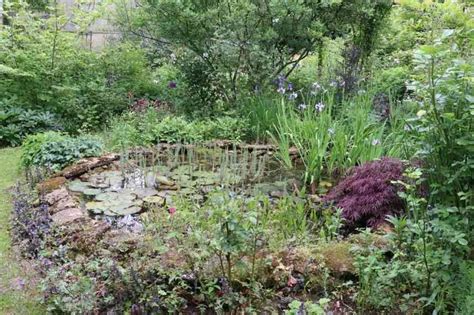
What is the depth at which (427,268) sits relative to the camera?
86.4 inches

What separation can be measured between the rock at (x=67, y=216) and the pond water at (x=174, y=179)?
23cm

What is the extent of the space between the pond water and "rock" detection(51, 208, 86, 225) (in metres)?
0.23

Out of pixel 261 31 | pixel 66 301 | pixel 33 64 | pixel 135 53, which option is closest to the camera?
pixel 66 301

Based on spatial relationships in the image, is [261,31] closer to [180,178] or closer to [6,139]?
[180,178]

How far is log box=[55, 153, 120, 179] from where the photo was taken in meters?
4.37

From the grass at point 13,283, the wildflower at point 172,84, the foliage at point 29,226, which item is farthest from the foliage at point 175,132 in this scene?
the grass at point 13,283

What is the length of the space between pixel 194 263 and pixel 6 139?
185 inches

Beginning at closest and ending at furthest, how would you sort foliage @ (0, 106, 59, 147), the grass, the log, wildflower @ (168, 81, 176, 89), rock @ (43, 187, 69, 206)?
the grass < rock @ (43, 187, 69, 206) < the log < foliage @ (0, 106, 59, 147) < wildflower @ (168, 81, 176, 89)

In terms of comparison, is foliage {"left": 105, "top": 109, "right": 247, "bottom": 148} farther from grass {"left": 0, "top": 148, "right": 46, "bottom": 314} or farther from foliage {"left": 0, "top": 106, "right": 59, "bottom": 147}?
grass {"left": 0, "top": 148, "right": 46, "bottom": 314}

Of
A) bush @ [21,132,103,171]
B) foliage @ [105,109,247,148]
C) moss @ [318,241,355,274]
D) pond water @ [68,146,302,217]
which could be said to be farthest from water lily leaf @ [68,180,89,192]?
moss @ [318,241,355,274]

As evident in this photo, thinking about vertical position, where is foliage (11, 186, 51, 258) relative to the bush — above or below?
below

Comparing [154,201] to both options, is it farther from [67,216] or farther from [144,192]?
[67,216]

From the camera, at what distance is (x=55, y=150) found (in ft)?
15.0

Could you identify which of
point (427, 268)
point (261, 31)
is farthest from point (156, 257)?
point (261, 31)
